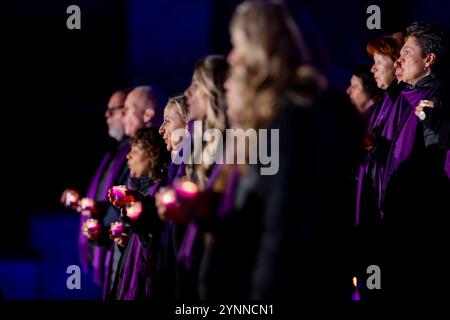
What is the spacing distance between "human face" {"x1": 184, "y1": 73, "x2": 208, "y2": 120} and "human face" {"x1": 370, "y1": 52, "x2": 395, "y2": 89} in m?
2.11

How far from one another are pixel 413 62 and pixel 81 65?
12.2ft

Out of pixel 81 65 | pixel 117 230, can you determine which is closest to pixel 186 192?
pixel 117 230

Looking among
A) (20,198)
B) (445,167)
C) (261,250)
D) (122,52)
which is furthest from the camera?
(122,52)

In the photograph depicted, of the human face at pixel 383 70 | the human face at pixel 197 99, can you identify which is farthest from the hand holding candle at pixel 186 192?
the human face at pixel 383 70

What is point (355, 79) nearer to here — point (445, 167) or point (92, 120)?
point (445, 167)

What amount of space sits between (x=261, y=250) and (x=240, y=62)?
660mm

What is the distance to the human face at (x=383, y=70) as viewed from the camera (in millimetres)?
5027

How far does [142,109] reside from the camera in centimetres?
523

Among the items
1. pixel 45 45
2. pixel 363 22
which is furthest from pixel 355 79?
pixel 45 45

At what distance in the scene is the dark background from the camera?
6754 mm

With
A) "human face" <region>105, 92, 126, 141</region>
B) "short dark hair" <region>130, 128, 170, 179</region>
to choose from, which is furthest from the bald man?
"short dark hair" <region>130, 128, 170, 179</region>

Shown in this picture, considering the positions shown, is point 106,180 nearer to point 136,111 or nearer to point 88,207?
point 136,111

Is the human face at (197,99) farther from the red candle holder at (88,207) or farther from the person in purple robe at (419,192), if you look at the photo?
the person in purple robe at (419,192)

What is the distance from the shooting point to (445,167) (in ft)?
14.4
